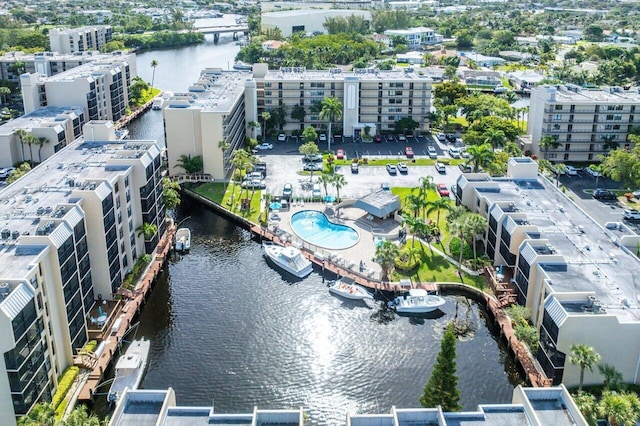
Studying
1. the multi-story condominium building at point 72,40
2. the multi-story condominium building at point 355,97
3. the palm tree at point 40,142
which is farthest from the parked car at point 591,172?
the multi-story condominium building at point 72,40

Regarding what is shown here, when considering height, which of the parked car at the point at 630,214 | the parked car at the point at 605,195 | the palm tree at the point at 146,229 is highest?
the palm tree at the point at 146,229

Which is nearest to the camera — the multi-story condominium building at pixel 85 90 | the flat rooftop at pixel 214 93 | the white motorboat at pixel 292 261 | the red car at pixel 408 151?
the white motorboat at pixel 292 261

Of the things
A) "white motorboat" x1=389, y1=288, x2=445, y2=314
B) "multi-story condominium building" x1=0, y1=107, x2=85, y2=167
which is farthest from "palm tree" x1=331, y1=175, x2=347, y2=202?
"multi-story condominium building" x1=0, y1=107, x2=85, y2=167

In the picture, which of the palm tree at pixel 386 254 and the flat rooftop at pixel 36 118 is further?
Result: the flat rooftop at pixel 36 118

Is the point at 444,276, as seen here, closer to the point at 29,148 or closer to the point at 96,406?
the point at 96,406

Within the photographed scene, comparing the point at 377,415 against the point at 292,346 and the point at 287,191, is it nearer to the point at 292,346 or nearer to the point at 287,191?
the point at 292,346

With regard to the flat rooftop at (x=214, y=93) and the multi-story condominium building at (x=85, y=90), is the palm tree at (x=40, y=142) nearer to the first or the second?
the multi-story condominium building at (x=85, y=90)

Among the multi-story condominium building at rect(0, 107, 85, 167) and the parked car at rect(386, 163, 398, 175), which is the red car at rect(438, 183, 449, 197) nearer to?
the parked car at rect(386, 163, 398, 175)

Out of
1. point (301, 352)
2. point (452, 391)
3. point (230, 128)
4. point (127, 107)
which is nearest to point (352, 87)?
point (230, 128)
